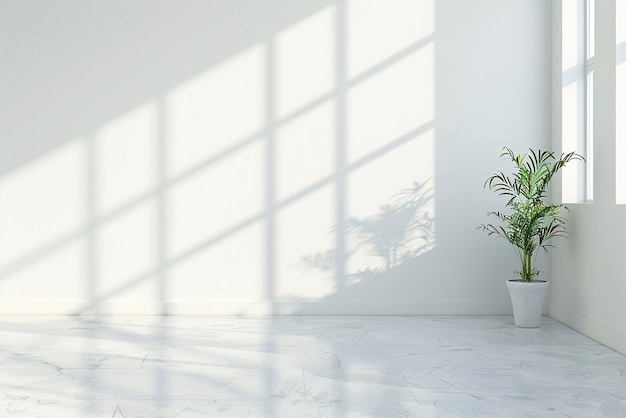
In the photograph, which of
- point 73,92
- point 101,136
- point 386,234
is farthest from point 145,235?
point 386,234

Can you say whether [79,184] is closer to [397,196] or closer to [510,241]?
[397,196]

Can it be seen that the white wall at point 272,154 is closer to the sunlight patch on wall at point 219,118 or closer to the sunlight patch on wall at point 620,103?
the sunlight patch on wall at point 219,118

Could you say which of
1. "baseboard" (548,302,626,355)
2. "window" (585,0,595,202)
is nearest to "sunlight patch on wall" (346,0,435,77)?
"window" (585,0,595,202)

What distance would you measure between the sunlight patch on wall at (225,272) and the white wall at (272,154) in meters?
0.01

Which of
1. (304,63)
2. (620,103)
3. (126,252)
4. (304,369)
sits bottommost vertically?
(304,369)

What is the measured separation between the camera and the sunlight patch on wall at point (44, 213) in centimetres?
550

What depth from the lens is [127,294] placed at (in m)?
5.52

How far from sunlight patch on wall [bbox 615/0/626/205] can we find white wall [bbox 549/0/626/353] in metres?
0.02

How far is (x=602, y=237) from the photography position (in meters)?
4.43

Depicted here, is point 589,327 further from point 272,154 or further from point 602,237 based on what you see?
point 272,154

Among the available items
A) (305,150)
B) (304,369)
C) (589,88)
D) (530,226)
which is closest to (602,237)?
(530,226)

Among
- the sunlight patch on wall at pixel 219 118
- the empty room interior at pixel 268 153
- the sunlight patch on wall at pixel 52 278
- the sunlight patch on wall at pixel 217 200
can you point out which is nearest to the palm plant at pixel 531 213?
the empty room interior at pixel 268 153

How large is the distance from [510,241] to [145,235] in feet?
8.94

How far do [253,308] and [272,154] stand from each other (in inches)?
47.0
